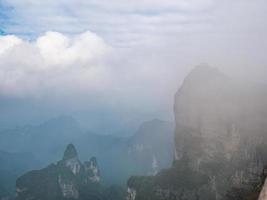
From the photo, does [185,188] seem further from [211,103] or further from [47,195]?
[47,195]

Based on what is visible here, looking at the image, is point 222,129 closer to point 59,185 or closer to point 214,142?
point 214,142

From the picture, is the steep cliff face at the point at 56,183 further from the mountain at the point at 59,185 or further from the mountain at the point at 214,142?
the mountain at the point at 214,142

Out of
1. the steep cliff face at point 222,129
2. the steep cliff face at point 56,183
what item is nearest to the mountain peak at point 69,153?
the steep cliff face at point 56,183

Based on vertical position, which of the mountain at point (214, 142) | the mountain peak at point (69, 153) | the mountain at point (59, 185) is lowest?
the mountain at point (59, 185)

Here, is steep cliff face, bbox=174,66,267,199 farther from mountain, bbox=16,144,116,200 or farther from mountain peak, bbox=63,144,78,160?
mountain peak, bbox=63,144,78,160

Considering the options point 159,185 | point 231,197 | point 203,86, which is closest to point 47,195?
point 159,185

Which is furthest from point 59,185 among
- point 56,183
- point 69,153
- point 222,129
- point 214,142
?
point 222,129
